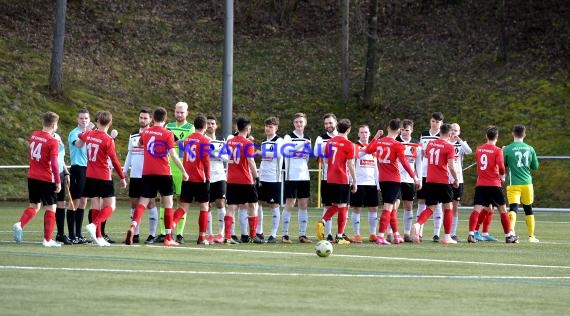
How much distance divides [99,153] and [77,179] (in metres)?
1.49

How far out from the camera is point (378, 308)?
11.2m

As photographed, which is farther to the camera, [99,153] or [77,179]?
[77,179]

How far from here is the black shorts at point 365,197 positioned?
72.0ft

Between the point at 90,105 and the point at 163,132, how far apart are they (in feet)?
77.2

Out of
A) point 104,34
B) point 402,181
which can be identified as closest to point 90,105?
point 104,34

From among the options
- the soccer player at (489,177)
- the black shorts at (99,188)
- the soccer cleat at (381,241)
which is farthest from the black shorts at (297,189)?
the black shorts at (99,188)

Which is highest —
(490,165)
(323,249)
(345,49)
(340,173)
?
(345,49)

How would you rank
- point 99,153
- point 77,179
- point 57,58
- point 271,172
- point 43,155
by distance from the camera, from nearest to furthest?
point 43,155, point 99,153, point 77,179, point 271,172, point 57,58

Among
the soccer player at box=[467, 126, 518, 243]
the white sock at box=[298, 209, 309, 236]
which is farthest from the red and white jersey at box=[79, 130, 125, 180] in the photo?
the soccer player at box=[467, 126, 518, 243]

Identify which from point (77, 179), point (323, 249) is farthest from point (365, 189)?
point (323, 249)

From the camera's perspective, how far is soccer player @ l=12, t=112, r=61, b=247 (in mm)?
18547

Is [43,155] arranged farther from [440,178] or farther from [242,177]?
[440,178]

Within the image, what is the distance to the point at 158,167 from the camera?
1956 cm

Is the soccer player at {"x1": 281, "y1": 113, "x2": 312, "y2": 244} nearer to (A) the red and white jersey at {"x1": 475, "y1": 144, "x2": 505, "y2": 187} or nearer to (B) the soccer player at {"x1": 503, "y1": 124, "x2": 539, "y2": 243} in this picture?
(A) the red and white jersey at {"x1": 475, "y1": 144, "x2": 505, "y2": 187}
